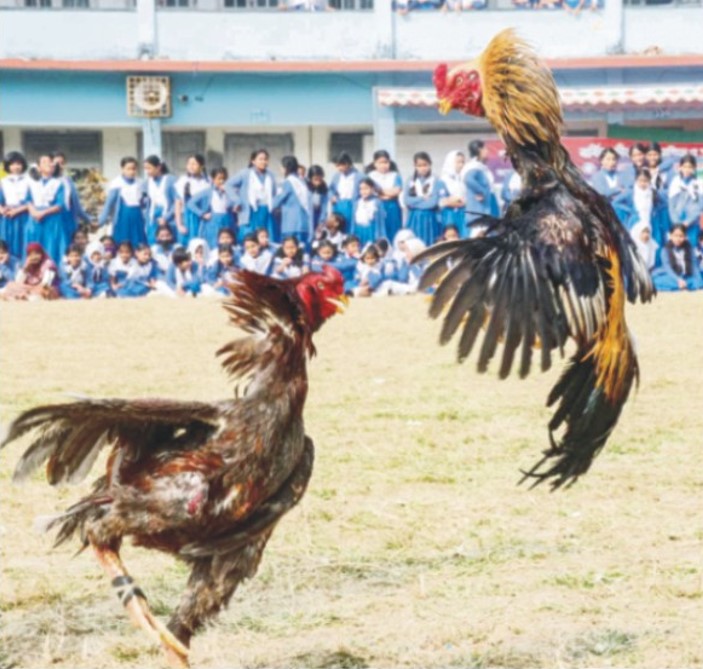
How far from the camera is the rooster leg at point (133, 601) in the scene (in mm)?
3512

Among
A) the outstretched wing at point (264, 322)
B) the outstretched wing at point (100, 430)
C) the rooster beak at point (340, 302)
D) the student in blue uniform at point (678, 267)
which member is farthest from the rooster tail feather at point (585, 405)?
the student in blue uniform at point (678, 267)

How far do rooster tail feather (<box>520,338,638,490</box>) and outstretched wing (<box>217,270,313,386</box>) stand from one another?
0.91 meters

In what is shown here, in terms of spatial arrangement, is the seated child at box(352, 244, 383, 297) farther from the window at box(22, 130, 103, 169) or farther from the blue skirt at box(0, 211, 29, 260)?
the window at box(22, 130, 103, 169)

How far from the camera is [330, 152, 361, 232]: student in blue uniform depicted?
16.4m

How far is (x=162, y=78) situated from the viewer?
82.4ft

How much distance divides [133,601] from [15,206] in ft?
42.3

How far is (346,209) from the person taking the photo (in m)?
16.4

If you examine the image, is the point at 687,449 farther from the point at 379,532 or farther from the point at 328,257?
the point at 328,257

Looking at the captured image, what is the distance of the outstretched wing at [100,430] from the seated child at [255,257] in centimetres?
1144

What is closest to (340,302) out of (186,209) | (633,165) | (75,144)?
(186,209)

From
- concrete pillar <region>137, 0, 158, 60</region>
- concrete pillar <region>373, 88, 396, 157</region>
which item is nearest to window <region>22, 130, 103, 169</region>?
concrete pillar <region>137, 0, 158, 60</region>

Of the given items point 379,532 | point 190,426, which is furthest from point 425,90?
point 190,426

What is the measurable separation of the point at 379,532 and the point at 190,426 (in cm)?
198

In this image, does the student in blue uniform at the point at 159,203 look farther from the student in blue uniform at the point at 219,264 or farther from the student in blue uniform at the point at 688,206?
the student in blue uniform at the point at 688,206
